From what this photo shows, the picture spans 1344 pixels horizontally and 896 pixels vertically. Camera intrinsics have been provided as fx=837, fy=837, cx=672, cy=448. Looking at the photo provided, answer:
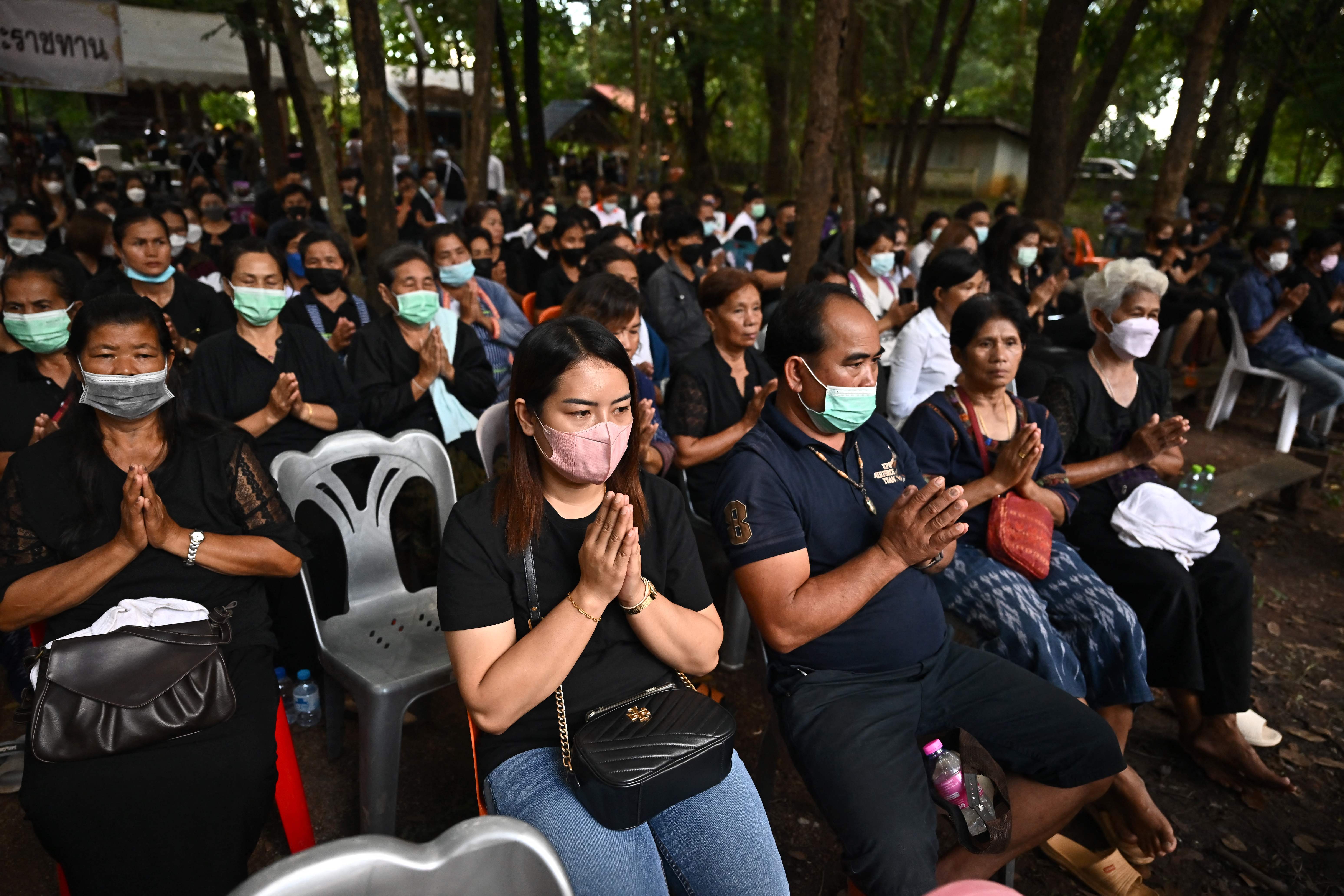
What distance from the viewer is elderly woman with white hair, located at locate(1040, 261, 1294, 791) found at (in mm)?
3002

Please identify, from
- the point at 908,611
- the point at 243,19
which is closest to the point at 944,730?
the point at 908,611

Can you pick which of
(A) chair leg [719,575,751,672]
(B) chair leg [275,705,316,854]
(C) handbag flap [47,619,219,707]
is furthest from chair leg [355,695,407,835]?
(A) chair leg [719,575,751,672]

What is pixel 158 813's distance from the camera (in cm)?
203

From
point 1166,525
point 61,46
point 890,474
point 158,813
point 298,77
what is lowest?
point 158,813

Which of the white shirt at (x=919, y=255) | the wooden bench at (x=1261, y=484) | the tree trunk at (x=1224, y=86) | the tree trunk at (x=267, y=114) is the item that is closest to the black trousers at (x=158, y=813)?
the wooden bench at (x=1261, y=484)

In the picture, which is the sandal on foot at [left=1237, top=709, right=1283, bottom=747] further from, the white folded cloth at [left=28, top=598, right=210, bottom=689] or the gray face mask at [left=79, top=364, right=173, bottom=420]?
the gray face mask at [left=79, top=364, right=173, bottom=420]

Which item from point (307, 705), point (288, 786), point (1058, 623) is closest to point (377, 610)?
point (307, 705)

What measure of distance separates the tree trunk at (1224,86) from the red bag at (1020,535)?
520 inches

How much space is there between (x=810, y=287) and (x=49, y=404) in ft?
9.49

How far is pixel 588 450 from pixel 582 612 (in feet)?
1.29

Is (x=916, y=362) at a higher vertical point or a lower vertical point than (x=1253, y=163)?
lower

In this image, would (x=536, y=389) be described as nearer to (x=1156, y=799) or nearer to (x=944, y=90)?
(x=1156, y=799)

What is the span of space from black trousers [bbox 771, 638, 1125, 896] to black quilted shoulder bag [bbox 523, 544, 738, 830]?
38 cm

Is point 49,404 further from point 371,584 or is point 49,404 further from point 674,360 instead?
point 674,360
